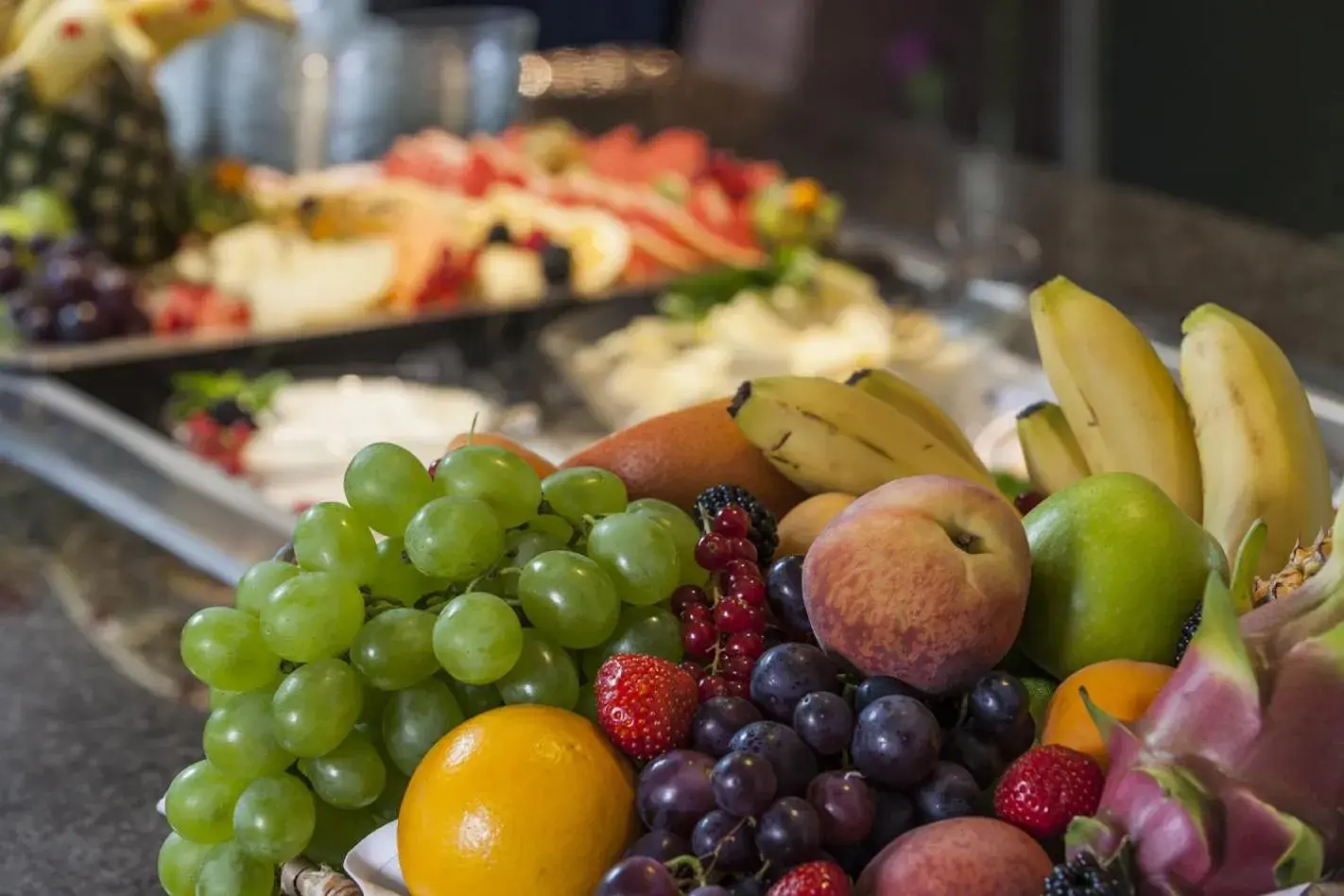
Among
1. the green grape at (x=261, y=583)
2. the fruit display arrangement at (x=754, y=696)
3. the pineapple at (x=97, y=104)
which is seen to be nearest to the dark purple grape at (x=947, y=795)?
the fruit display arrangement at (x=754, y=696)

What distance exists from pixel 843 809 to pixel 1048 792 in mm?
80

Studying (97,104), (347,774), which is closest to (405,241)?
(97,104)

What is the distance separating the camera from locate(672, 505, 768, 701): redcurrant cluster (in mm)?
705

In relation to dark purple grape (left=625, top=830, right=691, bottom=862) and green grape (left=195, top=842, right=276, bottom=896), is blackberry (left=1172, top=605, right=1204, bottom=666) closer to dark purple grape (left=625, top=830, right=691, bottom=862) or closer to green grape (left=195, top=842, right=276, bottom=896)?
dark purple grape (left=625, top=830, right=691, bottom=862)

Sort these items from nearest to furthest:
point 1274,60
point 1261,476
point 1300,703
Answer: point 1300,703
point 1261,476
point 1274,60

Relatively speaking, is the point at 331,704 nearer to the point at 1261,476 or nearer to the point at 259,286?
the point at 1261,476

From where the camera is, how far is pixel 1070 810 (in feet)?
2.02

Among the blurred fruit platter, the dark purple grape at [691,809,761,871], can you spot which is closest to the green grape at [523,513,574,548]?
the dark purple grape at [691,809,761,871]

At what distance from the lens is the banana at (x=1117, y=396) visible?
92 cm

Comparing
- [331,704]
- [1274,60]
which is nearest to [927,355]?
[331,704]

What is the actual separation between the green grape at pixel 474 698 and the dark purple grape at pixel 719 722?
11cm

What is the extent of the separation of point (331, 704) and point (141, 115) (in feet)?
5.33

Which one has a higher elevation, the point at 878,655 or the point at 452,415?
the point at 878,655

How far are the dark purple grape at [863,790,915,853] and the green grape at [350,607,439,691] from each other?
8.3 inches
